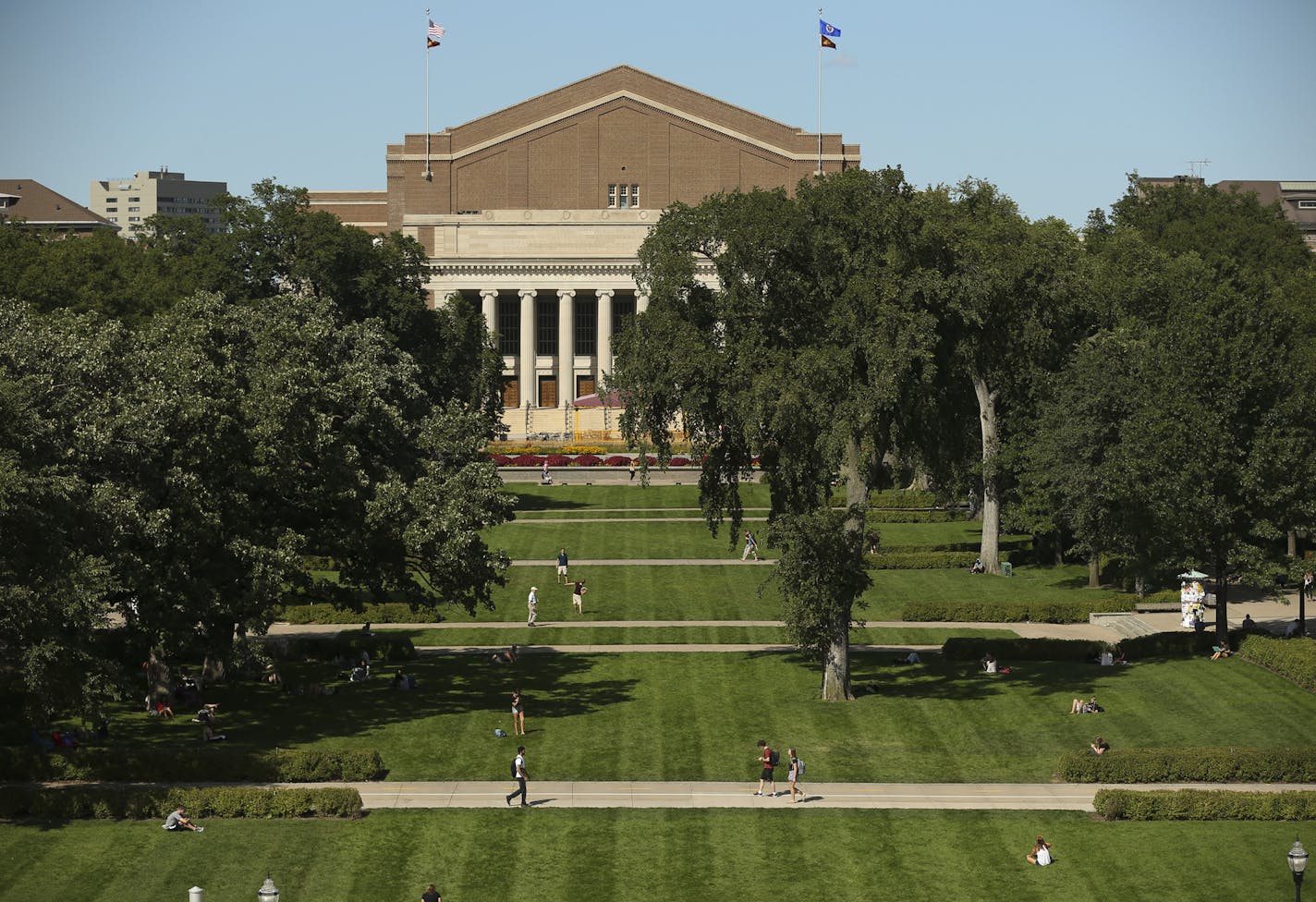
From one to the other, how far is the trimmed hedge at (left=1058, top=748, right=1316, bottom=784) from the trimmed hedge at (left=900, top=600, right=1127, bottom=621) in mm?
20730

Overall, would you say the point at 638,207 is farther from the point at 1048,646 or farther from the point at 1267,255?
the point at 1048,646

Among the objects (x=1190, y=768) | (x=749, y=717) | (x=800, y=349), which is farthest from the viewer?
(x=800, y=349)

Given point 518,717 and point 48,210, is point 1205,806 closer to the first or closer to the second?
point 518,717

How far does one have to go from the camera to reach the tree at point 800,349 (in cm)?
4756

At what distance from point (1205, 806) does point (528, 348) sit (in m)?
103

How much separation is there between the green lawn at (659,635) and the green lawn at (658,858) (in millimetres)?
19272

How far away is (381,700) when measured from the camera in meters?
50.3

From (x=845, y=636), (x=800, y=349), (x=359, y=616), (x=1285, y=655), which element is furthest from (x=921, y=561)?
(x=800, y=349)

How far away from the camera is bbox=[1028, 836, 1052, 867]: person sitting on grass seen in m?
36.5

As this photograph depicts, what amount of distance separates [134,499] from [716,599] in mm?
28748

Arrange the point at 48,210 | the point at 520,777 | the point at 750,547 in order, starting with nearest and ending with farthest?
the point at 520,777, the point at 750,547, the point at 48,210

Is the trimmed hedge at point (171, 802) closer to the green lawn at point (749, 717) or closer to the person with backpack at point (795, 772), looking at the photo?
the green lawn at point (749, 717)

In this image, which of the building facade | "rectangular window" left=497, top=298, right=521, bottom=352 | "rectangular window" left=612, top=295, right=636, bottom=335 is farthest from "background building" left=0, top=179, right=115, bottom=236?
"rectangular window" left=612, top=295, right=636, bottom=335

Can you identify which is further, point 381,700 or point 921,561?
point 921,561
